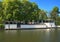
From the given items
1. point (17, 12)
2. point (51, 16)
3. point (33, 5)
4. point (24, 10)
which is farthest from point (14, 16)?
point (51, 16)

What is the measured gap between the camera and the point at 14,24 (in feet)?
146

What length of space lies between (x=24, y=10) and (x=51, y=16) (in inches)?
1039

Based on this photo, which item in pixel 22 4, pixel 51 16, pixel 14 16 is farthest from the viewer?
pixel 51 16

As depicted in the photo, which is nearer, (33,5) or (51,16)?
(33,5)

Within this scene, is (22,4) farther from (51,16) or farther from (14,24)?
(51,16)

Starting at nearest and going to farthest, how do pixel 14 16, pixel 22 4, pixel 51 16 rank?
pixel 14 16
pixel 22 4
pixel 51 16

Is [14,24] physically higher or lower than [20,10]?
lower

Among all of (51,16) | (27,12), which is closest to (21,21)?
(27,12)

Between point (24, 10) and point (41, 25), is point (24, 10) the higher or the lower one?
the higher one

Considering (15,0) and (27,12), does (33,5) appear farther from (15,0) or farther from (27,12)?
(15,0)

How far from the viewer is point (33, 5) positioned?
4997 centimetres

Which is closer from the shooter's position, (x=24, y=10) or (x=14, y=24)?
(x=14, y=24)

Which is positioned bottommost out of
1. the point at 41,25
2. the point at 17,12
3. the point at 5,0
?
the point at 41,25

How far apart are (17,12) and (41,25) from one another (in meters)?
8.74
